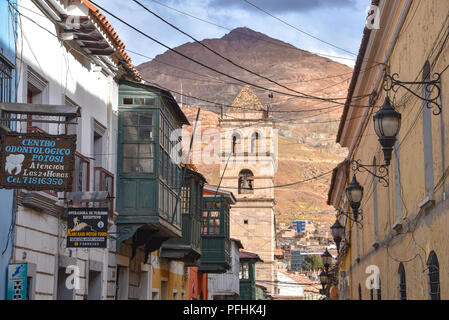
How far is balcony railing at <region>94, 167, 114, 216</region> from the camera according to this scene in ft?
49.3

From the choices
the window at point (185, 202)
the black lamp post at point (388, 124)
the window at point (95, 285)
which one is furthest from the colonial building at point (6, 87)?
the window at point (185, 202)

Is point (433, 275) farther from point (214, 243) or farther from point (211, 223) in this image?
point (211, 223)

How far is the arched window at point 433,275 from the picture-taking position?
9.93 metres

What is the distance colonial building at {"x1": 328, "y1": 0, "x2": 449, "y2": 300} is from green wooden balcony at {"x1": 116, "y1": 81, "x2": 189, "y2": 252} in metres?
4.34

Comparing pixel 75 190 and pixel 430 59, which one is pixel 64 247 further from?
pixel 430 59

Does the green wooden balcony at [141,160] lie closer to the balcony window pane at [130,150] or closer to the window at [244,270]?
the balcony window pane at [130,150]

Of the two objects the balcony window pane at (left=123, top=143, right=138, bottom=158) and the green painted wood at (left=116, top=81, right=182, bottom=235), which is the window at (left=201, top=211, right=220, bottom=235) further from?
the balcony window pane at (left=123, top=143, right=138, bottom=158)

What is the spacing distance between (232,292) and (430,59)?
2880cm

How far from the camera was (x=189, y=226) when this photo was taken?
2270 centimetres

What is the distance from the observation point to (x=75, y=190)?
13.6 meters

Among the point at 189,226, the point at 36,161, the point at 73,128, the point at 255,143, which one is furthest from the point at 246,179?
the point at 36,161

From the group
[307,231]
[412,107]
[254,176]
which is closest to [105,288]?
[412,107]

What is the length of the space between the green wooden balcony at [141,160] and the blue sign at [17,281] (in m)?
5.40

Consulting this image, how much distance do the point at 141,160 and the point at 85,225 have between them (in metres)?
4.10
